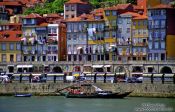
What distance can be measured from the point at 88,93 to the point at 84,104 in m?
8.79

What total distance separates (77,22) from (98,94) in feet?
86.0

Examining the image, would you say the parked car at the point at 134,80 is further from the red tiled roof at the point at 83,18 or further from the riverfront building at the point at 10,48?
the riverfront building at the point at 10,48

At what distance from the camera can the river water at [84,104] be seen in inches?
3014

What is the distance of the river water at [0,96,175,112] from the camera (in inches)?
3014

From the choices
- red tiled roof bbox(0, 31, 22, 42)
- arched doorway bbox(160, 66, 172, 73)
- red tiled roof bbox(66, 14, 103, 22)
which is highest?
red tiled roof bbox(66, 14, 103, 22)

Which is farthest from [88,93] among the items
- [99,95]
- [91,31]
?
[91,31]

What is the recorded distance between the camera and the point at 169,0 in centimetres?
11306

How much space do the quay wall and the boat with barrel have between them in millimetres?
1199

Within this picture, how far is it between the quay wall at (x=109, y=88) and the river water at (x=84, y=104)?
2048mm

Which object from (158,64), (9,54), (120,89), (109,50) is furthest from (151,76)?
(9,54)

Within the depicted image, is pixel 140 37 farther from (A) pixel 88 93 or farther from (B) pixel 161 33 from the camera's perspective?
(A) pixel 88 93

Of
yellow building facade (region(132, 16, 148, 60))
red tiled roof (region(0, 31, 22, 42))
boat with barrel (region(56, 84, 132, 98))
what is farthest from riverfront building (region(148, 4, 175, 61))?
red tiled roof (region(0, 31, 22, 42))

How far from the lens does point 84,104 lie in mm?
82938

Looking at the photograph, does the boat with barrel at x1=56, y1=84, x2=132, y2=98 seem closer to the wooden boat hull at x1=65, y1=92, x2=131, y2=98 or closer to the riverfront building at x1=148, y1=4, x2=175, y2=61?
the wooden boat hull at x1=65, y1=92, x2=131, y2=98
